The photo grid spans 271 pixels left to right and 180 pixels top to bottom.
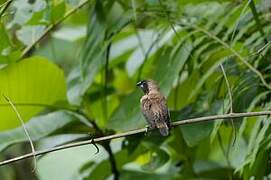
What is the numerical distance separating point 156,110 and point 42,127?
1.98 ft

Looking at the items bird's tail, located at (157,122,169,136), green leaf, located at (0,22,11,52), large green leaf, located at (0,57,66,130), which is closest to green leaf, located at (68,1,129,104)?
large green leaf, located at (0,57,66,130)

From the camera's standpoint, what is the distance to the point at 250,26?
208 centimetres

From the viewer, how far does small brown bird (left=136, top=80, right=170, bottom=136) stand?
65.6 inches

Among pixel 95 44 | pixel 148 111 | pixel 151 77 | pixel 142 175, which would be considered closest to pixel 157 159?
pixel 142 175

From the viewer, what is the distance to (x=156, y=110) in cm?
172

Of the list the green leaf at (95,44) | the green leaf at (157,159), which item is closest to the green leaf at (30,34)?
the green leaf at (95,44)

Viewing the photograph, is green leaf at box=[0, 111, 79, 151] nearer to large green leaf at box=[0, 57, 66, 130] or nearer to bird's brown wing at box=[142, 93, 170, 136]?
large green leaf at box=[0, 57, 66, 130]

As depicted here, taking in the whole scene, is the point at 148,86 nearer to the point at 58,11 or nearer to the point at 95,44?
the point at 95,44

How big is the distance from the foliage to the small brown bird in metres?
0.17

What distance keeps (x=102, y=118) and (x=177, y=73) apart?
0.55 metres

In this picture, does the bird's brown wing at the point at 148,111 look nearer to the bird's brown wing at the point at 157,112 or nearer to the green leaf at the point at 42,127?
the bird's brown wing at the point at 157,112

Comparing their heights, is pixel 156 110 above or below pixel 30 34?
below

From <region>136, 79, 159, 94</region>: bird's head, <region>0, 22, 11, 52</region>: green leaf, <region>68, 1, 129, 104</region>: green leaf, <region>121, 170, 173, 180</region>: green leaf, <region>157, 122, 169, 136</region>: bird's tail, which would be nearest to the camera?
<region>157, 122, 169, 136</region>: bird's tail

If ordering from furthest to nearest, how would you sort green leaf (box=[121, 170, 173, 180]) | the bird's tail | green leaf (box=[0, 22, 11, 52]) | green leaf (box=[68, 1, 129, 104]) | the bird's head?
green leaf (box=[121, 170, 173, 180])
green leaf (box=[68, 1, 129, 104])
green leaf (box=[0, 22, 11, 52])
the bird's head
the bird's tail
